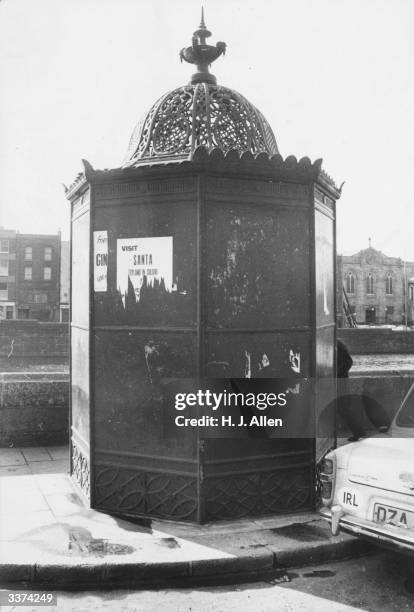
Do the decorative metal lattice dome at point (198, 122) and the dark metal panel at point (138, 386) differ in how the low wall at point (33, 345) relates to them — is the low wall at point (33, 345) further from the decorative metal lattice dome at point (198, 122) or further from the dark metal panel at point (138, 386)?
the decorative metal lattice dome at point (198, 122)

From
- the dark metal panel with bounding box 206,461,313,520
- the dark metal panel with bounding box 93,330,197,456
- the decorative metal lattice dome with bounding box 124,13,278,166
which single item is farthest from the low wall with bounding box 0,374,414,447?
the decorative metal lattice dome with bounding box 124,13,278,166

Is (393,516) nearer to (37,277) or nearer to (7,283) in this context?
(37,277)

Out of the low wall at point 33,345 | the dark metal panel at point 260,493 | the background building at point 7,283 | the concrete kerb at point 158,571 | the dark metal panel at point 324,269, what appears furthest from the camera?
the background building at point 7,283

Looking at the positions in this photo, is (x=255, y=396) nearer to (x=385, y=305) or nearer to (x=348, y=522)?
(x=348, y=522)

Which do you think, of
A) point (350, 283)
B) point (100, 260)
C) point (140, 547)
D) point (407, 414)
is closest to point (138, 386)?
point (100, 260)

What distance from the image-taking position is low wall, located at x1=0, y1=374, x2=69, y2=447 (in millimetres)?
9195

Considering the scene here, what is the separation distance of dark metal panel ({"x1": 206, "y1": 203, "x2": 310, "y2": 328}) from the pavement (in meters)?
2.14

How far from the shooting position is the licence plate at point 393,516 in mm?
4445

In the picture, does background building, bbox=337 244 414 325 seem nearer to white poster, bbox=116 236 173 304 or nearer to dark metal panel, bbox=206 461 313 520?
dark metal panel, bbox=206 461 313 520

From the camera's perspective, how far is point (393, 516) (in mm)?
4574

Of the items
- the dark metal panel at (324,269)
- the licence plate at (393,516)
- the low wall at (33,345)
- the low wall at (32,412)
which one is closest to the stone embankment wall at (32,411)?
the low wall at (32,412)

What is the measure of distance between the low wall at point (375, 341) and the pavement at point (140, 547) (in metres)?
25.6

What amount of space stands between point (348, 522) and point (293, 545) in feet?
2.41

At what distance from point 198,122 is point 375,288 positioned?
234ft
